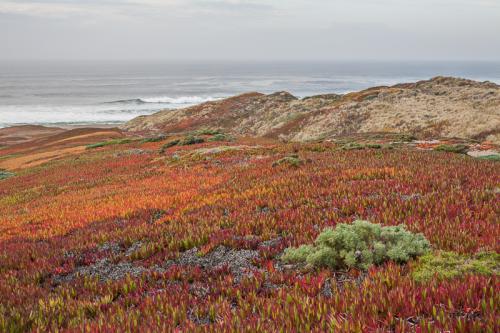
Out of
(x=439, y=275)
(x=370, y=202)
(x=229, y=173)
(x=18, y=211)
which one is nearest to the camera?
(x=439, y=275)

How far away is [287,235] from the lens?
8453 millimetres

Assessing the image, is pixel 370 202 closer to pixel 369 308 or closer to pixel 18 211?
pixel 369 308

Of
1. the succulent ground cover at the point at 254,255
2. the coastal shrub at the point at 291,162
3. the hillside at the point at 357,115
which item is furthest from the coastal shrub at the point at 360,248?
the hillside at the point at 357,115

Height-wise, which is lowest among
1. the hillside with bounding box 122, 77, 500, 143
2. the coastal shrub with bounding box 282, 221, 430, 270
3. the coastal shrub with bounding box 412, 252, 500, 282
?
the hillside with bounding box 122, 77, 500, 143

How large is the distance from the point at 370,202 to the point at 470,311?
5909mm

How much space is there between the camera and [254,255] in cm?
764

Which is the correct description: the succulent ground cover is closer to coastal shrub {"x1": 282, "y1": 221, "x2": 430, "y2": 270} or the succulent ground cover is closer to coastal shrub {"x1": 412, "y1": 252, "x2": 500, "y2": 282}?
coastal shrub {"x1": 412, "y1": 252, "x2": 500, "y2": 282}

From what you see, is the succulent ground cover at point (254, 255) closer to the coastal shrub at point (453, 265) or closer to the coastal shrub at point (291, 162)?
the coastal shrub at point (453, 265)

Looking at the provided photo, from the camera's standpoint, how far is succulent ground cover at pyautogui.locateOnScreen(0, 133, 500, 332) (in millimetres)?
4574

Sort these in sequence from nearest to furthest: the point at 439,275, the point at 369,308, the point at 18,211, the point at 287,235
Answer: the point at 369,308
the point at 439,275
the point at 287,235
the point at 18,211

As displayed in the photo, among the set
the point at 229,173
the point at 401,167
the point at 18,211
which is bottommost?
the point at 18,211

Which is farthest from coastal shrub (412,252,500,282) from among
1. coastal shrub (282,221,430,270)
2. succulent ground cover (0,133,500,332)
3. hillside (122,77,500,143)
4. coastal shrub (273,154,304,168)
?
hillside (122,77,500,143)

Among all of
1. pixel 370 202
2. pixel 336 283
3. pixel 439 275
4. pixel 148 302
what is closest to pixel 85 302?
pixel 148 302

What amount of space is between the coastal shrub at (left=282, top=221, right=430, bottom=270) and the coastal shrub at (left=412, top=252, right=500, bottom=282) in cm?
40
